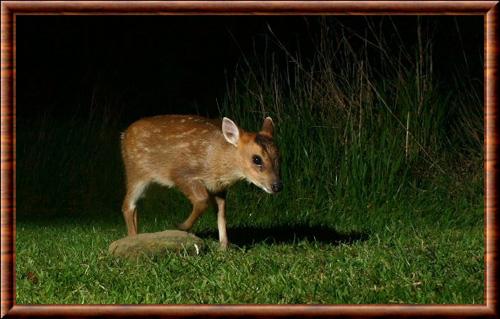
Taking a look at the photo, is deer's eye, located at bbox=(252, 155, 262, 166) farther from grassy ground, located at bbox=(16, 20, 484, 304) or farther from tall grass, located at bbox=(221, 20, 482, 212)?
tall grass, located at bbox=(221, 20, 482, 212)

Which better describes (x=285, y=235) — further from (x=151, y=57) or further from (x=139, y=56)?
(x=151, y=57)

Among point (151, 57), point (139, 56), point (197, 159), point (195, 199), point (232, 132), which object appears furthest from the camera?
point (151, 57)

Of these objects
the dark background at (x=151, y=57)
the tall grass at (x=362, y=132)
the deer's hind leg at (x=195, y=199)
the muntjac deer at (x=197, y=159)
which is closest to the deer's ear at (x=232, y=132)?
the muntjac deer at (x=197, y=159)

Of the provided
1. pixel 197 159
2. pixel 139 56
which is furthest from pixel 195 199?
pixel 139 56

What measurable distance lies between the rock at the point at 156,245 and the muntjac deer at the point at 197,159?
0.40 meters

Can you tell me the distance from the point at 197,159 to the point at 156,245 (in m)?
1.15

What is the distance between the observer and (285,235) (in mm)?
8586

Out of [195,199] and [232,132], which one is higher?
[232,132]

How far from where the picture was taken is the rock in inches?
286

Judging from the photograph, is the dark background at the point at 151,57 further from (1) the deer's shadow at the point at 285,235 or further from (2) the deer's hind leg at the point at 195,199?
(2) the deer's hind leg at the point at 195,199

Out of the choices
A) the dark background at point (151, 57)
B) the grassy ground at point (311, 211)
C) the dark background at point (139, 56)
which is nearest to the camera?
the grassy ground at point (311, 211)

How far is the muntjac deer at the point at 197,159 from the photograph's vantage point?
788cm

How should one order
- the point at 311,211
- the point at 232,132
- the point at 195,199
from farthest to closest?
the point at 311,211 → the point at 232,132 → the point at 195,199

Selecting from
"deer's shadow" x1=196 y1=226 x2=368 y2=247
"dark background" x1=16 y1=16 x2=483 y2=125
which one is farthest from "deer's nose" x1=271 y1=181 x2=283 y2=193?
"dark background" x1=16 y1=16 x2=483 y2=125
